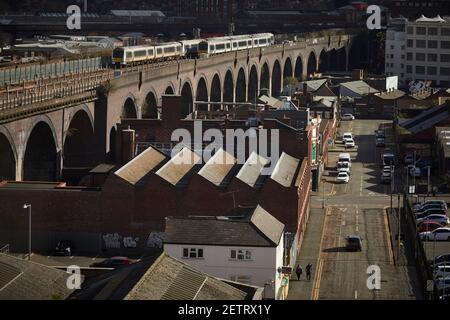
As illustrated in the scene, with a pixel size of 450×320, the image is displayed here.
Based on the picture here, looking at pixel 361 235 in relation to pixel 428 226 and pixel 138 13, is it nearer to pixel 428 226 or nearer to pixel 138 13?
pixel 428 226

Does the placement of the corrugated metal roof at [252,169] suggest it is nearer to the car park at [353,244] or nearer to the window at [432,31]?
the car park at [353,244]

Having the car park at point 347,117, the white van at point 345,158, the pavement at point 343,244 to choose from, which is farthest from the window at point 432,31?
the white van at point 345,158

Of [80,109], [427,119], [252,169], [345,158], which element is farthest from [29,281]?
[427,119]

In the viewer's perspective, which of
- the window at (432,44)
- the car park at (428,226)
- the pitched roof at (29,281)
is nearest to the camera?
the pitched roof at (29,281)

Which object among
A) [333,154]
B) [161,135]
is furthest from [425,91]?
[161,135]

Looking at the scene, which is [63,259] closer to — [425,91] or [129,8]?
[425,91]

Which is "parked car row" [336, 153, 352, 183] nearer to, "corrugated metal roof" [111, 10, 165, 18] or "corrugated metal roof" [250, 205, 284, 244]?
"corrugated metal roof" [250, 205, 284, 244]
